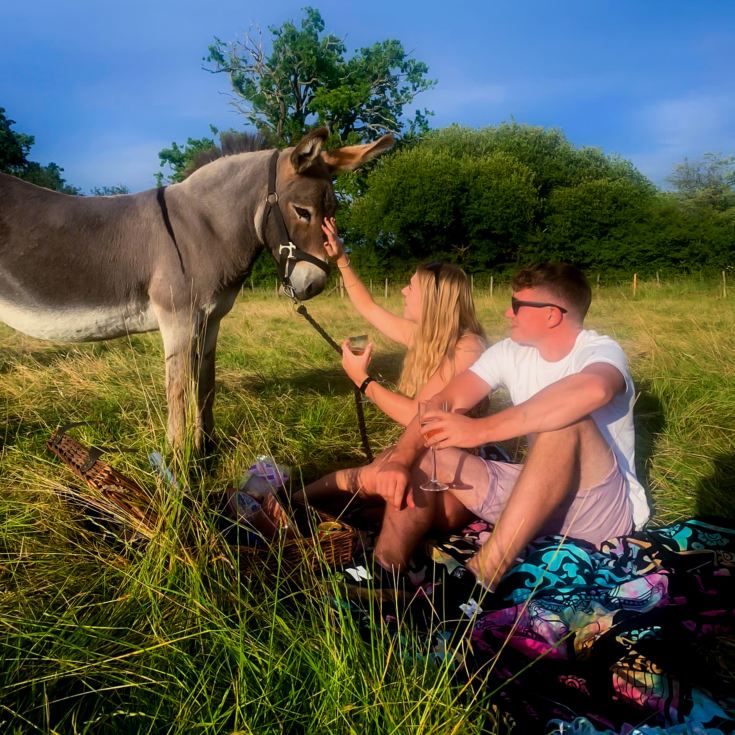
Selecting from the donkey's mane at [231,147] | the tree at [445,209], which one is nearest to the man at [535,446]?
the donkey's mane at [231,147]

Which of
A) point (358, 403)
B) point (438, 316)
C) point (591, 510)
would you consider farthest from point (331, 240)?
point (591, 510)

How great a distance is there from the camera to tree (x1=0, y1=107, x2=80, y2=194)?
32.4 m

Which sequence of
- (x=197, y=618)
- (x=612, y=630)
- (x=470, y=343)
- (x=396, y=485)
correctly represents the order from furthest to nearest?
(x=470, y=343)
(x=396, y=485)
(x=612, y=630)
(x=197, y=618)

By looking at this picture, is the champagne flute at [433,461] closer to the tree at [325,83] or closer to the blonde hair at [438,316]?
the blonde hair at [438,316]

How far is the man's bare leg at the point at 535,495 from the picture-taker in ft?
7.56

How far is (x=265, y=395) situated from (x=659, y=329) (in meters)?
6.07

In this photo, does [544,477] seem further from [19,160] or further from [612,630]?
[19,160]

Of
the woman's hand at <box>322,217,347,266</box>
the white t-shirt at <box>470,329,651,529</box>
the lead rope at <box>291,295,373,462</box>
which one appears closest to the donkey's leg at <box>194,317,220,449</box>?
the lead rope at <box>291,295,373,462</box>

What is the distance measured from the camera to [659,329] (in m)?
8.49

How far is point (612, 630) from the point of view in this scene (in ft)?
6.67

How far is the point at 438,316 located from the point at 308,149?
1.26m

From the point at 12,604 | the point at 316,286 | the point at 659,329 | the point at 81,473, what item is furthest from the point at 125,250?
the point at 659,329

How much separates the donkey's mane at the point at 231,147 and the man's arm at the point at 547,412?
254 cm

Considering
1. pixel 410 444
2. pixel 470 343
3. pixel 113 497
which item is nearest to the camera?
pixel 113 497
